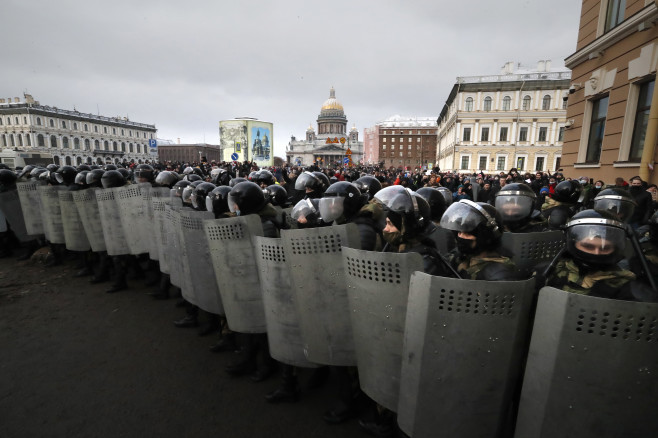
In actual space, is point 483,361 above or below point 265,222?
below

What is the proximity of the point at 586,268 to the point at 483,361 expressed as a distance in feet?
2.75

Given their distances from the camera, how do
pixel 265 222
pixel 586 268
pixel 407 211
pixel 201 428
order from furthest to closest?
pixel 265 222
pixel 201 428
pixel 407 211
pixel 586 268

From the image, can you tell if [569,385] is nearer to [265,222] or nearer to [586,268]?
[586,268]

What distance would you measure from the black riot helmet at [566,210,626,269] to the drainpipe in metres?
8.29

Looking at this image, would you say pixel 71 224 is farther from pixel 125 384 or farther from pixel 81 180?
pixel 125 384

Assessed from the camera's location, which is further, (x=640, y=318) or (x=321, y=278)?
(x=321, y=278)

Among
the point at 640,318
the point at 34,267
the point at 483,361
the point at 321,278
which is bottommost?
the point at 34,267

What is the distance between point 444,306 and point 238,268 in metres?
2.09

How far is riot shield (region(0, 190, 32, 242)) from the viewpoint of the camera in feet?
24.1

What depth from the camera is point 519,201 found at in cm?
356

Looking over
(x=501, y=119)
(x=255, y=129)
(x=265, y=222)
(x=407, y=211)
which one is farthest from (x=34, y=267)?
(x=501, y=119)

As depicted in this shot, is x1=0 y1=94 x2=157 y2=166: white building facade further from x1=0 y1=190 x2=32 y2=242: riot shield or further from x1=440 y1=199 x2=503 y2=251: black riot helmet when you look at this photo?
x1=440 y1=199 x2=503 y2=251: black riot helmet

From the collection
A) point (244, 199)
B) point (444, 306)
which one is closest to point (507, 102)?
point (244, 199)

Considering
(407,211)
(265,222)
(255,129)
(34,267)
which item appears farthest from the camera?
(255,129)
